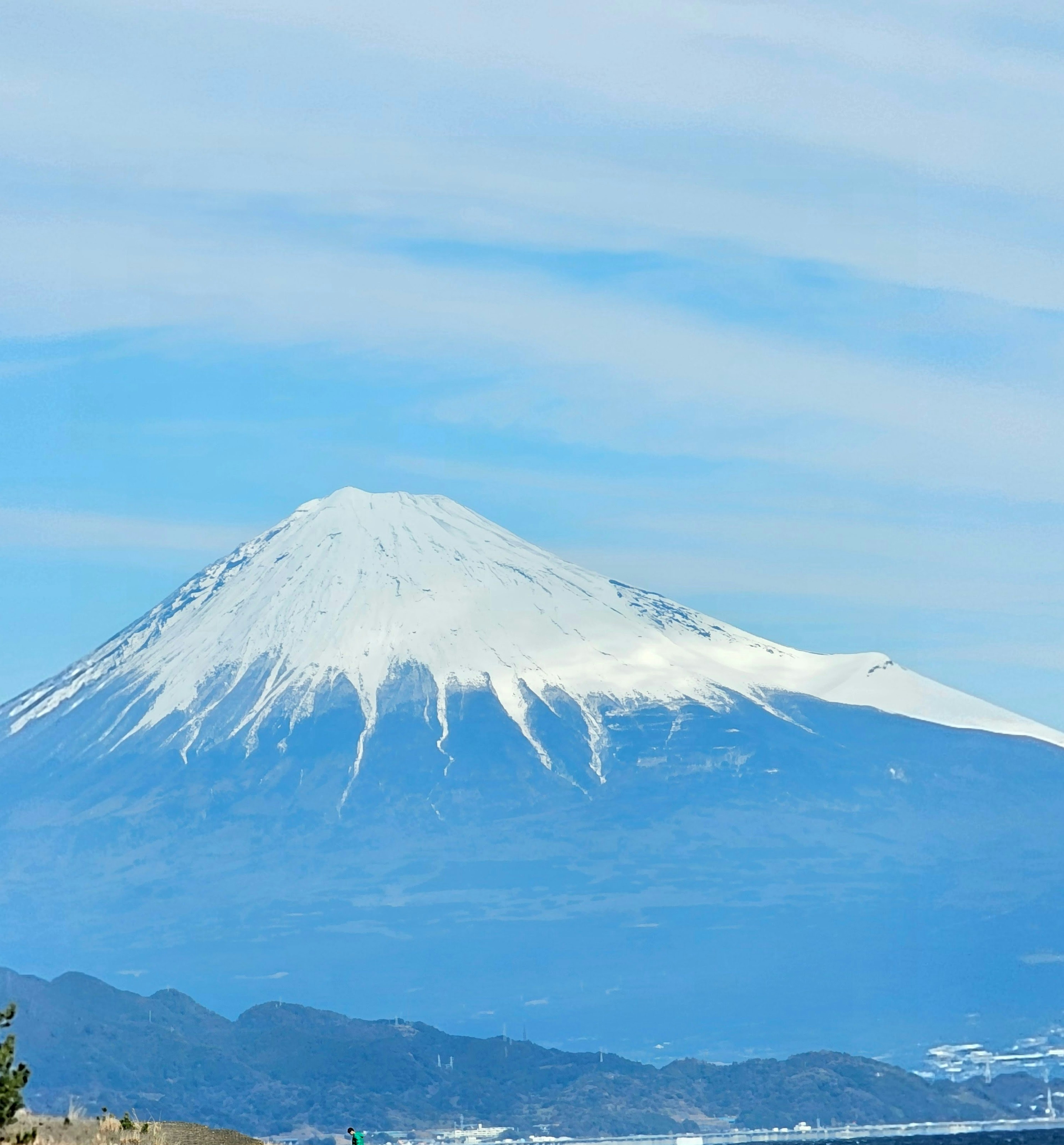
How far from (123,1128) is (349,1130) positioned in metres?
3.02

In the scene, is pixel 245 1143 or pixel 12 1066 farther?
pixel 245 1143

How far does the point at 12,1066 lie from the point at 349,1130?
15.0 feet

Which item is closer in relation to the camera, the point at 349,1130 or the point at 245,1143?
the point at 349,1130

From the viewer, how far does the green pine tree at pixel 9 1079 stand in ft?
80.4

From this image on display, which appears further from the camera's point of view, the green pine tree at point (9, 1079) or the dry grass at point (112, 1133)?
the dry grass at point (112, 1133)

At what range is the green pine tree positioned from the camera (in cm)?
2452

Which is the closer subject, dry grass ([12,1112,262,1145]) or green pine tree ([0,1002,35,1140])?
green pine tree ([0,1002,35,1140])

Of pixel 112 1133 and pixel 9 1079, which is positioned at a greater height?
pixel 9 1079

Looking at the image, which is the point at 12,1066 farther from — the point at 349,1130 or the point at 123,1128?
the point at 349,1130

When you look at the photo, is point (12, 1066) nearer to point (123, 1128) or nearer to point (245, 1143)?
point (123, 1128)

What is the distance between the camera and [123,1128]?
27094 mm

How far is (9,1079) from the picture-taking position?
24656mm

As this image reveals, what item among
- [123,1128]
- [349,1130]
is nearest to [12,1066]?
[123,1128]

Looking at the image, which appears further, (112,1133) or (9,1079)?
(112,1133)
